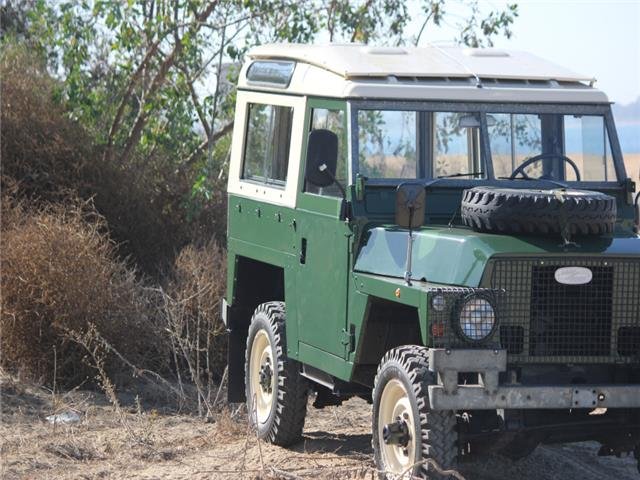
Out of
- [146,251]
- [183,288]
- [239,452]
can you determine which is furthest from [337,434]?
[146,251]

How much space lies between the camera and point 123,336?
35.8ft

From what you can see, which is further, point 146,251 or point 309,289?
point 146,251

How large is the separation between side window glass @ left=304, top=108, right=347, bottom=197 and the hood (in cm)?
68

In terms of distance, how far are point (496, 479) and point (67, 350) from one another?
470 cm

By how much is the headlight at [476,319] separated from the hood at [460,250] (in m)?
0.14

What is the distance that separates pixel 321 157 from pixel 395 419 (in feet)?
4.68

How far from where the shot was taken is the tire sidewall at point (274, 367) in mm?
7918

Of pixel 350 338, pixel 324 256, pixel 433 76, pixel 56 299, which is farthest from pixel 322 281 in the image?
pixel 56 299

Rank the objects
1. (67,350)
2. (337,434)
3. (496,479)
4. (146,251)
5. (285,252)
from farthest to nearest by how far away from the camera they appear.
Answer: (146,251) < (67,350) < (337,434) < (285,252) < (496,479)

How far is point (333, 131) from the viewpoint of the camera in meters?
7.18

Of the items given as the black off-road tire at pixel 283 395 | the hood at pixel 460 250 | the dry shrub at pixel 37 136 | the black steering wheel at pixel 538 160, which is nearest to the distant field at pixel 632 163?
the black steering wheel at pixel 538 160

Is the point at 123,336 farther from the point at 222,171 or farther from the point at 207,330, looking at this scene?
the point at 222,171

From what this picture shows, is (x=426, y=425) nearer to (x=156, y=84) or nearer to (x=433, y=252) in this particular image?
(x=433, y=252)

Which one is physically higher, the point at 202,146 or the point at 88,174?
Answer: the point at 202,146
